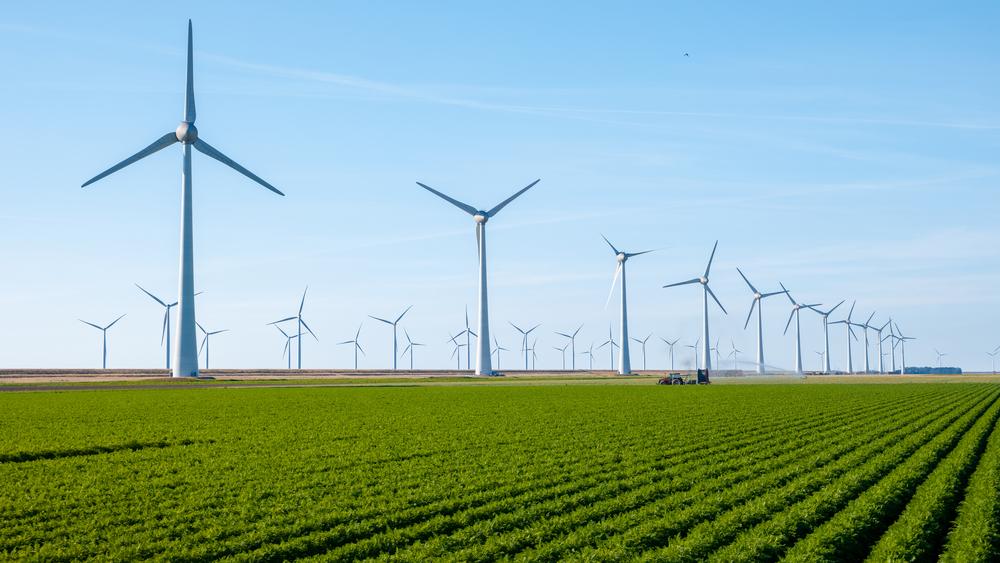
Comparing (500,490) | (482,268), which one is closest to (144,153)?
(482,268)

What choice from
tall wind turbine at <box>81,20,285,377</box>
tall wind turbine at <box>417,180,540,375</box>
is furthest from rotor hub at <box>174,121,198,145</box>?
tall wind turbine at <box>417,180,540,375</box>

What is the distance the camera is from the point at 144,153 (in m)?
94.5

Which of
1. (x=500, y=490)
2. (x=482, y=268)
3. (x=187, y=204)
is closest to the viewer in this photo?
(x=500, y=490)

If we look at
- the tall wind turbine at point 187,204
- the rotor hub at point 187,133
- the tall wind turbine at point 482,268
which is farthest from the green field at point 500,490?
the tall wind turbine at point 482,268

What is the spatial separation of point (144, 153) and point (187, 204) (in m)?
7.58

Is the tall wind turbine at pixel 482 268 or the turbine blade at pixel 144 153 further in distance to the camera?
the tall wind turbine at pixel 482 268

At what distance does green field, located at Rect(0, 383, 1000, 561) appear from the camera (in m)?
15.1

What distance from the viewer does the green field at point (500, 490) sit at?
1508 centimetres

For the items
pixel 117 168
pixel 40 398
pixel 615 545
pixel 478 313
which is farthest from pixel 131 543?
pixel 478 313

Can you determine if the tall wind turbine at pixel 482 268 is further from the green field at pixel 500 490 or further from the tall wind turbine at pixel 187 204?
the green field at pixel 500 490

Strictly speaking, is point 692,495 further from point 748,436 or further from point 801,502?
point 748,436

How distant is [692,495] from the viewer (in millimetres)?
19516

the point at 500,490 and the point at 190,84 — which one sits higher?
the point at 190,84

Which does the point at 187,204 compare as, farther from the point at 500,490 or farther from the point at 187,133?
the point at 500,490
